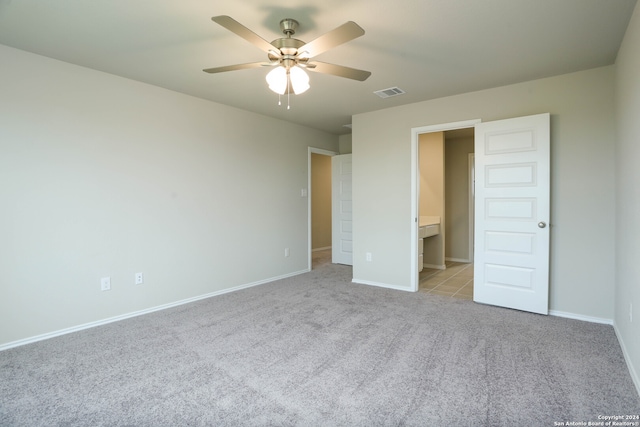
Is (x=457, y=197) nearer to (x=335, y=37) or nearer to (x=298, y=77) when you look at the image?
(x=298, y=77)

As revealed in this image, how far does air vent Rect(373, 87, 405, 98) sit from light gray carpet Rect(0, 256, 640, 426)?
95.3 inches

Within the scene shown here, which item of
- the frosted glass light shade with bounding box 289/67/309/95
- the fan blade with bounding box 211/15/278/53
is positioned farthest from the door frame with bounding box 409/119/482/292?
the fan blade with bounding box 211/15/278/53

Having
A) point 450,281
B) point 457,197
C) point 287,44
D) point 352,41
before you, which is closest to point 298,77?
point 287,44

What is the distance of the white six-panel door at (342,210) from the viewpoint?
19.4 ft

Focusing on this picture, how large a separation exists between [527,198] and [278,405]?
3.04m

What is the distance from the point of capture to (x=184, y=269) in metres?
3.77

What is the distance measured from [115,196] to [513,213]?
4.05m

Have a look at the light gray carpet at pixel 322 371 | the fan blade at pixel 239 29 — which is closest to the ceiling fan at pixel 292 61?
the fan blade at pixel 239 29

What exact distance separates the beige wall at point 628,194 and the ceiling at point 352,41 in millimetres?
272

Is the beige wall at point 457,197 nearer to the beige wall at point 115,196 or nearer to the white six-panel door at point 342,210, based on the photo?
the white six-panel door at point 342,210

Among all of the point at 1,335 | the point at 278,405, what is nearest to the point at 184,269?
the point at 1,335

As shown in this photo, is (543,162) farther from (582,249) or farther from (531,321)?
(531,321)

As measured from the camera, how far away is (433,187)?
592 cm

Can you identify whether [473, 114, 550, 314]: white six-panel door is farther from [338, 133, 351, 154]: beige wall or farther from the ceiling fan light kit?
[338, 133, 351, 154]: beige wall
